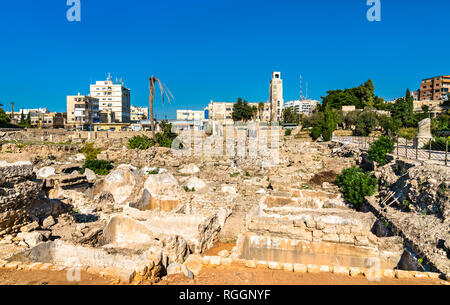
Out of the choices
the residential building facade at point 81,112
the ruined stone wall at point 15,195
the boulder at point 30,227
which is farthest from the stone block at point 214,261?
the residential building facade at point 81,112

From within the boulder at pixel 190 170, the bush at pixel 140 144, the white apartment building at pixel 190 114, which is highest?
the white apartment building at pixel 190 114

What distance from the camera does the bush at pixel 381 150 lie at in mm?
14891

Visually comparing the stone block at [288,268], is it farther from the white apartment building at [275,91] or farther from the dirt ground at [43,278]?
the white apartment building at [275,91]

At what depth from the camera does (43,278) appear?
462cm

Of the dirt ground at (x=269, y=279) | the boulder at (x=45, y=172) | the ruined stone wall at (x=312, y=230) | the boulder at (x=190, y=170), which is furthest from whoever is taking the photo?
the boulder at (x=190, y=170)

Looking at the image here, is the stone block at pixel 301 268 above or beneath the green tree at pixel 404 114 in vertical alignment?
beneath

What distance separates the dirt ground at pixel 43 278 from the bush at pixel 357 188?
9.89m

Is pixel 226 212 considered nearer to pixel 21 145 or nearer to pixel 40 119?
pixel 21 145

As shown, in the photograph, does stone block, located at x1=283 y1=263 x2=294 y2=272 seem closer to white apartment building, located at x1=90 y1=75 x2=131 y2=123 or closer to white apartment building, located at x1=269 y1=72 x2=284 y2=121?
white apartment building, located at x1=269 y1=72 x2=284 y2=121

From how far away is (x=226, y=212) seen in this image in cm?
934

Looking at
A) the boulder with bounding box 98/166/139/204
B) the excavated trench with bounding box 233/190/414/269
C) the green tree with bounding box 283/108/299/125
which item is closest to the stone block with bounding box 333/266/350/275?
the excavated trench with bounding box 233/190/414/269
